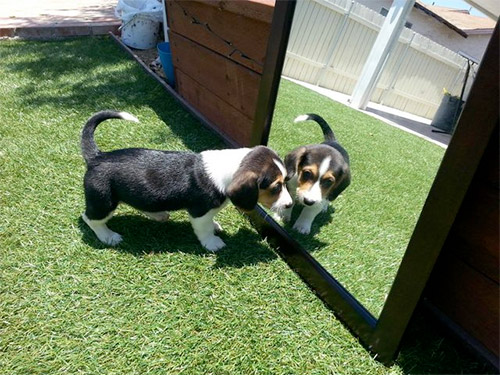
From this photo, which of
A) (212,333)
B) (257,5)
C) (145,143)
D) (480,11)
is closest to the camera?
(480,11)

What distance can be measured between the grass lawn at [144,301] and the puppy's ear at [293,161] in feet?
1.07

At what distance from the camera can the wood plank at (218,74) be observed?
3279 mm

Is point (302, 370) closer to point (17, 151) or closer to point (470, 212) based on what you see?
point (470, 212)

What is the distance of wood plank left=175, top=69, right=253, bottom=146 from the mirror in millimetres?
752

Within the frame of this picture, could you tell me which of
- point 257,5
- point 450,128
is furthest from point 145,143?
point 450,128

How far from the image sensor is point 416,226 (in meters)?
1.66

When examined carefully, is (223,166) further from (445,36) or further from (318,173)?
(445,36)

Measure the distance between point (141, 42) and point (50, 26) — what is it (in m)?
2.21

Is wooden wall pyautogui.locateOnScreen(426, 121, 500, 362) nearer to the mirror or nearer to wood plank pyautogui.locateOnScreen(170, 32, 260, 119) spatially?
the mirror

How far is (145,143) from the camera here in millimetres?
3850

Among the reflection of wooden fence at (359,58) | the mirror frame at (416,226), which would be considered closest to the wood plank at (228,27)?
the mirror frame at (416,226)

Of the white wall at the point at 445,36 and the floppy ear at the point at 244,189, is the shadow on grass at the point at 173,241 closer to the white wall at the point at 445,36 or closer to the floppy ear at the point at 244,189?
the floppy ear at the point at 244,189

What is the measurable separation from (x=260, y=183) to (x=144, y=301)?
1.07 metres

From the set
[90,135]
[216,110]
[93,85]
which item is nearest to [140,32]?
[93,85]
